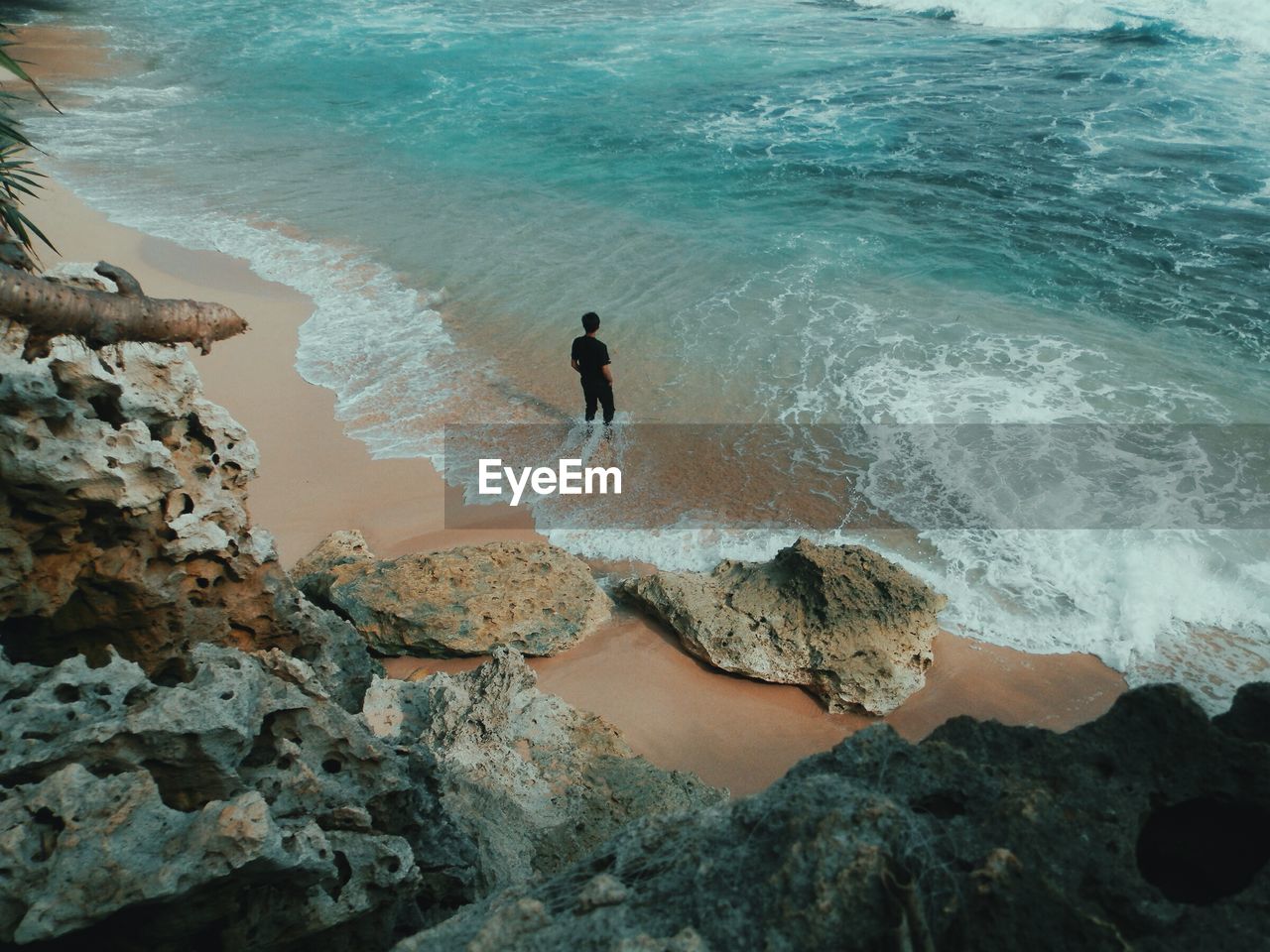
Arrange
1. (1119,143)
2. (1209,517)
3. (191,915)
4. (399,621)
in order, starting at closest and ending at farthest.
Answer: (191,915) < (399,621) < (1209,517) < (1119,143)

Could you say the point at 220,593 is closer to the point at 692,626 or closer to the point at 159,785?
the point at 159,785

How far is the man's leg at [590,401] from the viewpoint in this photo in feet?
31.1

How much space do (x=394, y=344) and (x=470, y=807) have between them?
27.4ft

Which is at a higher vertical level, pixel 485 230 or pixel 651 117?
pixel 651 117

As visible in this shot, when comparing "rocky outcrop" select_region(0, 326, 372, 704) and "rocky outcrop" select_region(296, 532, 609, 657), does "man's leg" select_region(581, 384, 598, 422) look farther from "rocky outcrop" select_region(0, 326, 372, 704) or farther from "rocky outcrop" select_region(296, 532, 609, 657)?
"rocky outcrop" select_region(0, 326, 372, 704)

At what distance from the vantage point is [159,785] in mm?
3053

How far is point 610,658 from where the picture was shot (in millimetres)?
6680

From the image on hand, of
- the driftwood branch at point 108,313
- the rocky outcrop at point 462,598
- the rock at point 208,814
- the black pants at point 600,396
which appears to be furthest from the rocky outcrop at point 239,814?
the black pants at point 600,396

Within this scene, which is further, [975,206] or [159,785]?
[975,206]

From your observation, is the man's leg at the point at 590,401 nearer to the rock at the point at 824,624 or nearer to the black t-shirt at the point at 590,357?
the black t-shirt at the point at 590,357

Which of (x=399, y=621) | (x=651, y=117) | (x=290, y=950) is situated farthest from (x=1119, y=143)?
(x=290, y=950)

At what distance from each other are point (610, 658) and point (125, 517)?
11.8 ft

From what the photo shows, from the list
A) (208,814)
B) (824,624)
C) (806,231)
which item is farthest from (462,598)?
(806,231)

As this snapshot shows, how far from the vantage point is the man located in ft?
29.8
